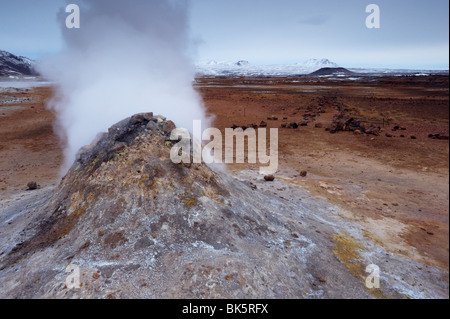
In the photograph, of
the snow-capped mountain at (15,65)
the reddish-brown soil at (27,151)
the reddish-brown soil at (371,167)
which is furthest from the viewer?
the snow-capped mountain at (15,65)

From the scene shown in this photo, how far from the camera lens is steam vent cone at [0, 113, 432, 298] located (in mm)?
3281

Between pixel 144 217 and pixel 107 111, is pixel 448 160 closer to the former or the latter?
pixel 144 217

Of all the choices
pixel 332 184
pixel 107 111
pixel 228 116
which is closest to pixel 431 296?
pixel 332 184

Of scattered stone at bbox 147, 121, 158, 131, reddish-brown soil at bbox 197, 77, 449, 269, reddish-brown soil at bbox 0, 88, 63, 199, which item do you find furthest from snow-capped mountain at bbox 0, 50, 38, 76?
scattered stone at bbox 147, 121, 158, 131

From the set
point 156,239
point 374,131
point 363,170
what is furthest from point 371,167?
point 156,239

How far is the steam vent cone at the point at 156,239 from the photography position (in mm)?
3281

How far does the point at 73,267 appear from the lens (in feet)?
11.4

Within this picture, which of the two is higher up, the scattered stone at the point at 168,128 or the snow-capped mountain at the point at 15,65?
the snow-capped mountain at the point at 15,65

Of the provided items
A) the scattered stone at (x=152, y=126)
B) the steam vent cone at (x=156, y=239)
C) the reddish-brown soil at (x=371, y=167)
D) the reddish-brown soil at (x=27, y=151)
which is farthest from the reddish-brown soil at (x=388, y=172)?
the reddish-brown soil at (x=27, y=151)

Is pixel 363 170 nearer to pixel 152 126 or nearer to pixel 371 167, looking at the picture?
pixel 371 167

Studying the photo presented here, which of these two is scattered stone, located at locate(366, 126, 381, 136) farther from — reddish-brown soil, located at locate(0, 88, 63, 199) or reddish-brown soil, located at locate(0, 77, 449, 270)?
reddish-brown soil, located at locate(0, 88, 63, 199)

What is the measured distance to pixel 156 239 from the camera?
3.81 meters

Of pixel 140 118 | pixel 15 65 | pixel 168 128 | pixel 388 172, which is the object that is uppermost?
pixel 15 65

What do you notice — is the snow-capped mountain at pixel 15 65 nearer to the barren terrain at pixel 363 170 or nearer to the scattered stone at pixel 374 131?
the barren terrain at pixel 363 170
